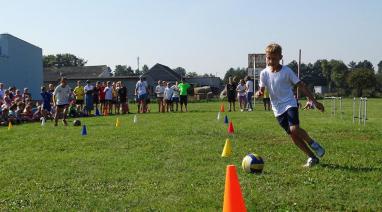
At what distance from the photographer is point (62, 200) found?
6.33m

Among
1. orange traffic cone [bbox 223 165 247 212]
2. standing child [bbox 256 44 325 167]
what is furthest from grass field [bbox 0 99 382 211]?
orange traffic cone [bbox 223 165 247 212]

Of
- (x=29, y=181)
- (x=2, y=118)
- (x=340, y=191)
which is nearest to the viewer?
(x=340, y=191)

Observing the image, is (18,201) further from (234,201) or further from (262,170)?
(262,170)

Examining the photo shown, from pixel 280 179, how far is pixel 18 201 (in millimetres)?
3518

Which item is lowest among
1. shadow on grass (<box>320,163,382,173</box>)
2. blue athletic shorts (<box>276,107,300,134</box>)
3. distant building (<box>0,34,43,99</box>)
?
shadow on grass (<box>320,163,382,173</box>)

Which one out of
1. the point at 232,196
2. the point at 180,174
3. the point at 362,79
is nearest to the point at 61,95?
the point at 180,174

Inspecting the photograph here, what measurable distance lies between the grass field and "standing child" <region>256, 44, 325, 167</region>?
1.26 ft

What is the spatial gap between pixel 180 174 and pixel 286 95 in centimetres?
217

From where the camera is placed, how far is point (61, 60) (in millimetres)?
141250

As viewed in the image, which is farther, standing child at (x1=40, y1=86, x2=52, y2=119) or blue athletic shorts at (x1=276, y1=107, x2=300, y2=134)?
standing child at (x1=40, y1=86, x2=52, y2=119)

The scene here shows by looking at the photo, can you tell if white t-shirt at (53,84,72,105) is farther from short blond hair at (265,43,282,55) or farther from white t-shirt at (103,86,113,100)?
short blond hair at (265,43,282,55)

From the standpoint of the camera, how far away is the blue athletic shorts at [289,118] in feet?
26.4

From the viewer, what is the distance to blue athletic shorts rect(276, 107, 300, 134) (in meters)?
8.05

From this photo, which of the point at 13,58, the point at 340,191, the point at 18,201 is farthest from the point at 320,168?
the point at 13,58
